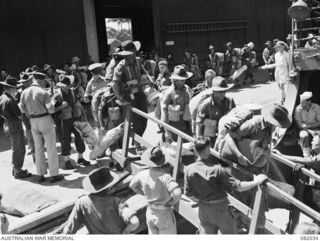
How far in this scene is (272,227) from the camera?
5.01 metres

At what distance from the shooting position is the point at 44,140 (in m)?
7.79

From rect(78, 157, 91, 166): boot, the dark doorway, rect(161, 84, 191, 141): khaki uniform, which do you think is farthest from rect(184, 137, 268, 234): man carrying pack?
the dark doorway

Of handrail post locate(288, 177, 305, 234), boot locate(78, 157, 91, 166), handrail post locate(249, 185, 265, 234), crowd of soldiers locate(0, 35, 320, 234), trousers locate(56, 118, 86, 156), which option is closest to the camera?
crowd of soldiers locate(0, 35, 320, 234)

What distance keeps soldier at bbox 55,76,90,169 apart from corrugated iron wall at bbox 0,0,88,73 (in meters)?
6.47

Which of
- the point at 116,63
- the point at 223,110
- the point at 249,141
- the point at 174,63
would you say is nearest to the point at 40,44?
the point at 174,63

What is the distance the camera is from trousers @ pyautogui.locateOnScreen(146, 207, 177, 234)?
4.96m

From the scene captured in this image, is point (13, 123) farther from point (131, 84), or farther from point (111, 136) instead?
point (131, 84)

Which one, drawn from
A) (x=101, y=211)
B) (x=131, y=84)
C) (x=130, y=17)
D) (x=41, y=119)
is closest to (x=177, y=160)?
(x=101, y=211)

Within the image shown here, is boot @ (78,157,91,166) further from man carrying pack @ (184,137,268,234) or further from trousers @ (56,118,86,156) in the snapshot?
man carrying pack @ (184,137,268,234)

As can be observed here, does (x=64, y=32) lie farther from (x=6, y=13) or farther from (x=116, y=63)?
(x=116, y=63)

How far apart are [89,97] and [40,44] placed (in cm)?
679

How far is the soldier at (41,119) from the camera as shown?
24.2ft

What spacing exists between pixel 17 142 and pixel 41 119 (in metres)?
0.94

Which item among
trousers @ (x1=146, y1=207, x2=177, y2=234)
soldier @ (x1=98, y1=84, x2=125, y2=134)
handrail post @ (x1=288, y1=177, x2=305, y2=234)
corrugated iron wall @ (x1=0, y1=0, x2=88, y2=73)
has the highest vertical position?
corrugated iron wall @ (x1=0, y1=0, x2=88, y2=73)
